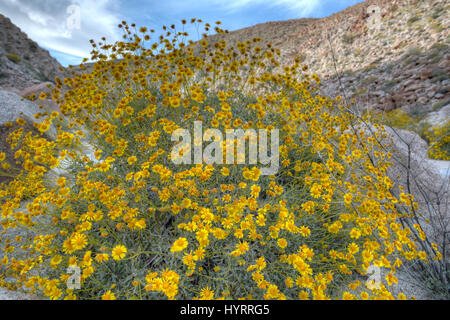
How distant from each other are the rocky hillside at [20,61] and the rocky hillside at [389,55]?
14.4m

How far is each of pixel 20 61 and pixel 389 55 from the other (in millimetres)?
23233

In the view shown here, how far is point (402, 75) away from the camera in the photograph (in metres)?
11.2

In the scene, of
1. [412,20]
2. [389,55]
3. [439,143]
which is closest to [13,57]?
[439,143]

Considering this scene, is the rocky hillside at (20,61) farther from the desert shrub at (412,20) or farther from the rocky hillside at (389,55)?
the desert shrub at (412,20)

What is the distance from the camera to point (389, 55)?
13.8 m

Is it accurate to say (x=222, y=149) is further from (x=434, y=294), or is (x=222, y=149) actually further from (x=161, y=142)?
(x=434, y=294)

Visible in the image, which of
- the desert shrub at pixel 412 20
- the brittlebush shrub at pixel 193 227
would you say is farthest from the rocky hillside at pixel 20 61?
the desert shrub at pixel 412 20

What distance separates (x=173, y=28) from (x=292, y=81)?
237cm

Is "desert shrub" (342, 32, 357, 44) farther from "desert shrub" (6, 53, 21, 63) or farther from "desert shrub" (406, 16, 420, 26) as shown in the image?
"desert shrub" (6, 53, 21, 63)

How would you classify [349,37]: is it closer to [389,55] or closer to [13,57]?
[389,55]

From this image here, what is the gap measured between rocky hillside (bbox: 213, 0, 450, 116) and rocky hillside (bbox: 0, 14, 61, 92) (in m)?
14.4

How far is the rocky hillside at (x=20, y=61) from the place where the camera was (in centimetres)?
1172

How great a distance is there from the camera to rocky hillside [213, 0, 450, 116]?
9.56 m
